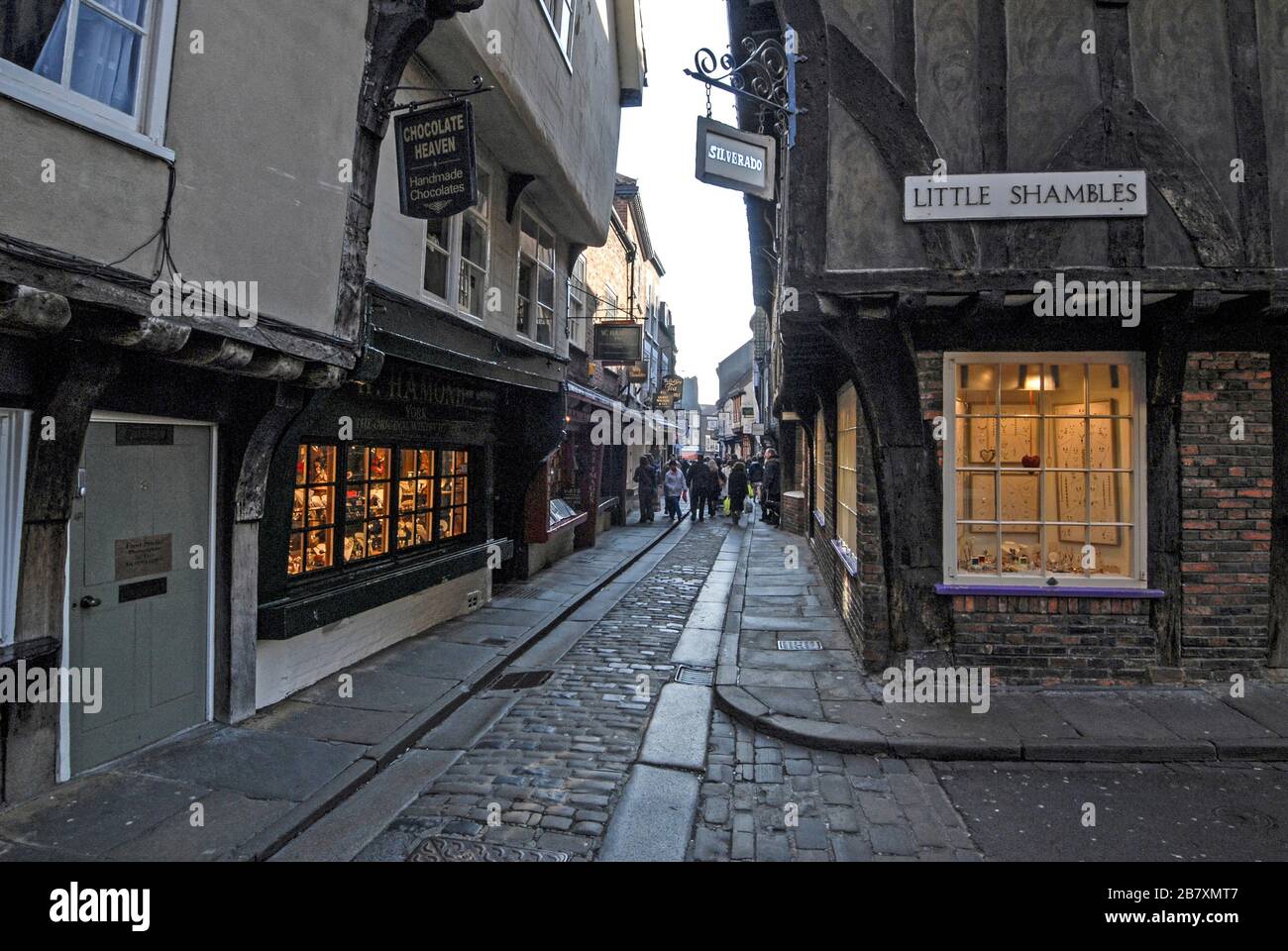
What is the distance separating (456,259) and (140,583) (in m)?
4.84

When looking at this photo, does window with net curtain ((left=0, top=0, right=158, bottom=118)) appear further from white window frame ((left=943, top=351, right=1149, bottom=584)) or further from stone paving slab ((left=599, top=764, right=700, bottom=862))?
white window frame ((left=943, top=351, right=1149, bottom=584))

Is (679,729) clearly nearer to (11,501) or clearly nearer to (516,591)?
(11,501)

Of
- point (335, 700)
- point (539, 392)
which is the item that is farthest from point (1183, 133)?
point (335, 700)

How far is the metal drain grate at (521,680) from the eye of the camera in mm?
6648

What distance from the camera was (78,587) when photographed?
4.43 meters

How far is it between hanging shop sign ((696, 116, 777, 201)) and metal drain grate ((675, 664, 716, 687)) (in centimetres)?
474

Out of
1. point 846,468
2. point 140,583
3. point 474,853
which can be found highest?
point 846,468

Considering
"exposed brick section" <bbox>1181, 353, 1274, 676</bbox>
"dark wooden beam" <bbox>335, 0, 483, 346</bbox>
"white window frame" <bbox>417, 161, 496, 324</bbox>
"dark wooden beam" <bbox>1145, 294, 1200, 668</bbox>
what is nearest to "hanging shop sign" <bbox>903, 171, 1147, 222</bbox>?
"dark wooden beam" <bbox>1145, 294, 1200, 668</bbox>

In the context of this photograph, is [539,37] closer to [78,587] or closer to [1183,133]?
[1183,133]

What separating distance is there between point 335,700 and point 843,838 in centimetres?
444

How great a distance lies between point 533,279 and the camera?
1089 cm

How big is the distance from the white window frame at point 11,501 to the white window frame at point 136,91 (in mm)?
1723
